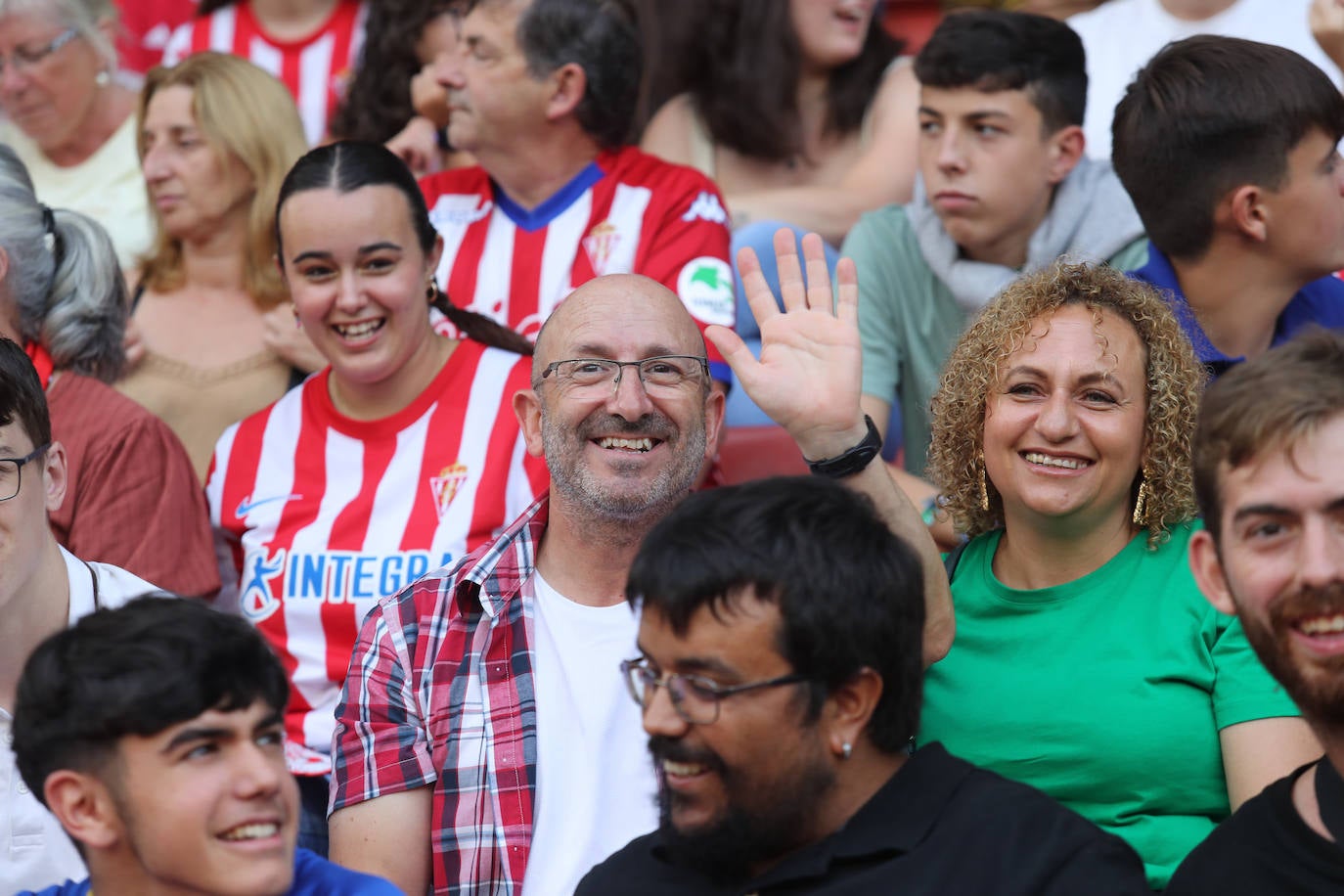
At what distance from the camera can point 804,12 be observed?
4375 mm

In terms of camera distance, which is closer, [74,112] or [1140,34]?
[1140,34]

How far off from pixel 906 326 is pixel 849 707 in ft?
5.63

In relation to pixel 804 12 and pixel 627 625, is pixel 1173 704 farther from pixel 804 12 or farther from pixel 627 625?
pixel 804 12

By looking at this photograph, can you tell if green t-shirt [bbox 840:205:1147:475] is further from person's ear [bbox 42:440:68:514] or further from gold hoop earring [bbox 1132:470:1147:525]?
person's ear [bbox 42:440:68:514]

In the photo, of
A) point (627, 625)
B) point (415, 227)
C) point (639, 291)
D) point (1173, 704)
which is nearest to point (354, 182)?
point (415, 227)

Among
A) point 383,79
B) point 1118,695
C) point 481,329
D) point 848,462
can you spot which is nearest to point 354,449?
point 481,329

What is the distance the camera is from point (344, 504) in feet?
11.1

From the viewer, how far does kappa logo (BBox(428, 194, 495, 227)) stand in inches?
160

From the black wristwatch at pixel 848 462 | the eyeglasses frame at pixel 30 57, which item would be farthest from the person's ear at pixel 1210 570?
the eyeglasses frame at pixel 30 57

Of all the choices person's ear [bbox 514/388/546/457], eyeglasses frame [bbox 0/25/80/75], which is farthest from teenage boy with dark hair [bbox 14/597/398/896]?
eyeglasses frame [bbox 0/25/80/75]

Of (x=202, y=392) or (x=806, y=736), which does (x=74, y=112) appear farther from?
(x=806, y=736)

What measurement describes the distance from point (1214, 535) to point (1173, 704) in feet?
1.42

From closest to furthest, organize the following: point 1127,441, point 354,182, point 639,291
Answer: point 1127,441 → point 639,291 → point 354,182

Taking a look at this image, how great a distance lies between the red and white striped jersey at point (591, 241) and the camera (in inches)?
150
